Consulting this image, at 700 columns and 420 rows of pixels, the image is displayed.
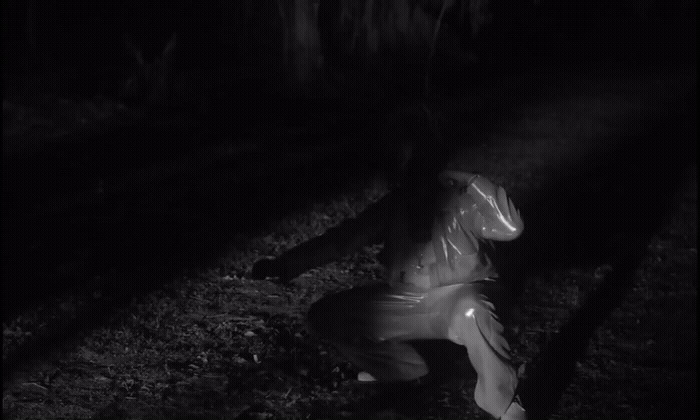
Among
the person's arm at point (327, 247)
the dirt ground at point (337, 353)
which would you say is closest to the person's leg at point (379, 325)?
the person's arm at point (327, 247)

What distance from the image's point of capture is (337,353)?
438 cm

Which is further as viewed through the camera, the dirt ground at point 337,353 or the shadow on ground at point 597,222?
the shadow on ground at point 597,222

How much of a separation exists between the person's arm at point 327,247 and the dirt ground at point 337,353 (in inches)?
21.0

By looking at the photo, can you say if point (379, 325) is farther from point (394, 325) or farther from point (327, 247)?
point (327, 247)

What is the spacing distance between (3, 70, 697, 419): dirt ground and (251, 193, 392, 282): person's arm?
1.75 feet

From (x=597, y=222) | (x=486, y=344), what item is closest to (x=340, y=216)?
(x=597, y=222)

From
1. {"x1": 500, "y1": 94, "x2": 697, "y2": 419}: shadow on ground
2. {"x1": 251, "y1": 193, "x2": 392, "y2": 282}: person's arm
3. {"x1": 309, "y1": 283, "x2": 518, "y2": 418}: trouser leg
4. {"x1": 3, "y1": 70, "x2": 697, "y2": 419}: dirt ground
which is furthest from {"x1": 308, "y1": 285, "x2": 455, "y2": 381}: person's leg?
{"x1": 500, "y1": 94, "x2": 697, "y2": 419}: shadow on ground

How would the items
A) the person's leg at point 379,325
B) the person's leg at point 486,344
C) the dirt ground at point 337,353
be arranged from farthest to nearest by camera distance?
the dirt ground at point 337,353
the person's leg at point 379,325
the person's leg at point 486,344

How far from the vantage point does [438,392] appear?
3908 millimetres

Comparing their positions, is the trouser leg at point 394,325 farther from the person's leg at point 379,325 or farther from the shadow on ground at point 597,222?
the shadow on ground at point 597,222

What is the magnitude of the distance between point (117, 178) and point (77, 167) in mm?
591

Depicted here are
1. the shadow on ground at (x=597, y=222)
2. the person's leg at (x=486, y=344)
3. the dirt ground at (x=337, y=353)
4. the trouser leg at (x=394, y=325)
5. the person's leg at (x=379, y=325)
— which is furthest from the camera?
the shadow on ground at (x=597, y=222)

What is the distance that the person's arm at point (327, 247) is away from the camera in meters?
3.38

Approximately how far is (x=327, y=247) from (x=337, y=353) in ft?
3.16
